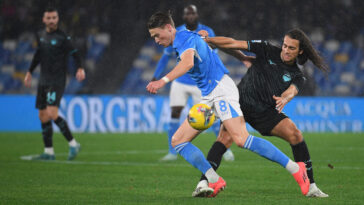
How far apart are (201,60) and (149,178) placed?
2.21 meters

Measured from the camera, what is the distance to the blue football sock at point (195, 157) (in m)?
6.17

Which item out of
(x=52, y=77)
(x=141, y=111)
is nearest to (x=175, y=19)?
(x=141, y=111)

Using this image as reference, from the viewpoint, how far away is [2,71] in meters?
19.8

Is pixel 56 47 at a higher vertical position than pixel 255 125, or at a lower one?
higher

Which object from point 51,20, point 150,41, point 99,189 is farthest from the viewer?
point 150,41

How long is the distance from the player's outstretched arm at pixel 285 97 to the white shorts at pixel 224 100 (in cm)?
35

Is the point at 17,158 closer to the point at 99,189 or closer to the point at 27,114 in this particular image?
the point at 99,189

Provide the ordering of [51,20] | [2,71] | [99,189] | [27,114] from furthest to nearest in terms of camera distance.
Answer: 1. [2,71]
2. [27,114]
3. [51,20]
4. [99,189]

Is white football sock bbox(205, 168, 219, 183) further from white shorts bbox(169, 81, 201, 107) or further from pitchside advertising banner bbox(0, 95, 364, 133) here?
pitchside advertising banner bbox(0, 95, 364, 133)

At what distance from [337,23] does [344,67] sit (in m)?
2.14

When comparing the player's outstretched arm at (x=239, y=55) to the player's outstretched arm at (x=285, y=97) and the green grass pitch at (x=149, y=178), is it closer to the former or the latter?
the player's outstretched arm at (x=285, y=97)

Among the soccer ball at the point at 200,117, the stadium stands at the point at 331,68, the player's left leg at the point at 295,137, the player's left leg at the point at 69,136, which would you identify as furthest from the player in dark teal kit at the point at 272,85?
the stadium stands at the point at 331,68

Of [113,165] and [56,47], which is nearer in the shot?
[113,165]

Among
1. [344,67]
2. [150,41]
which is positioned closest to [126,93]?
[150,41]
